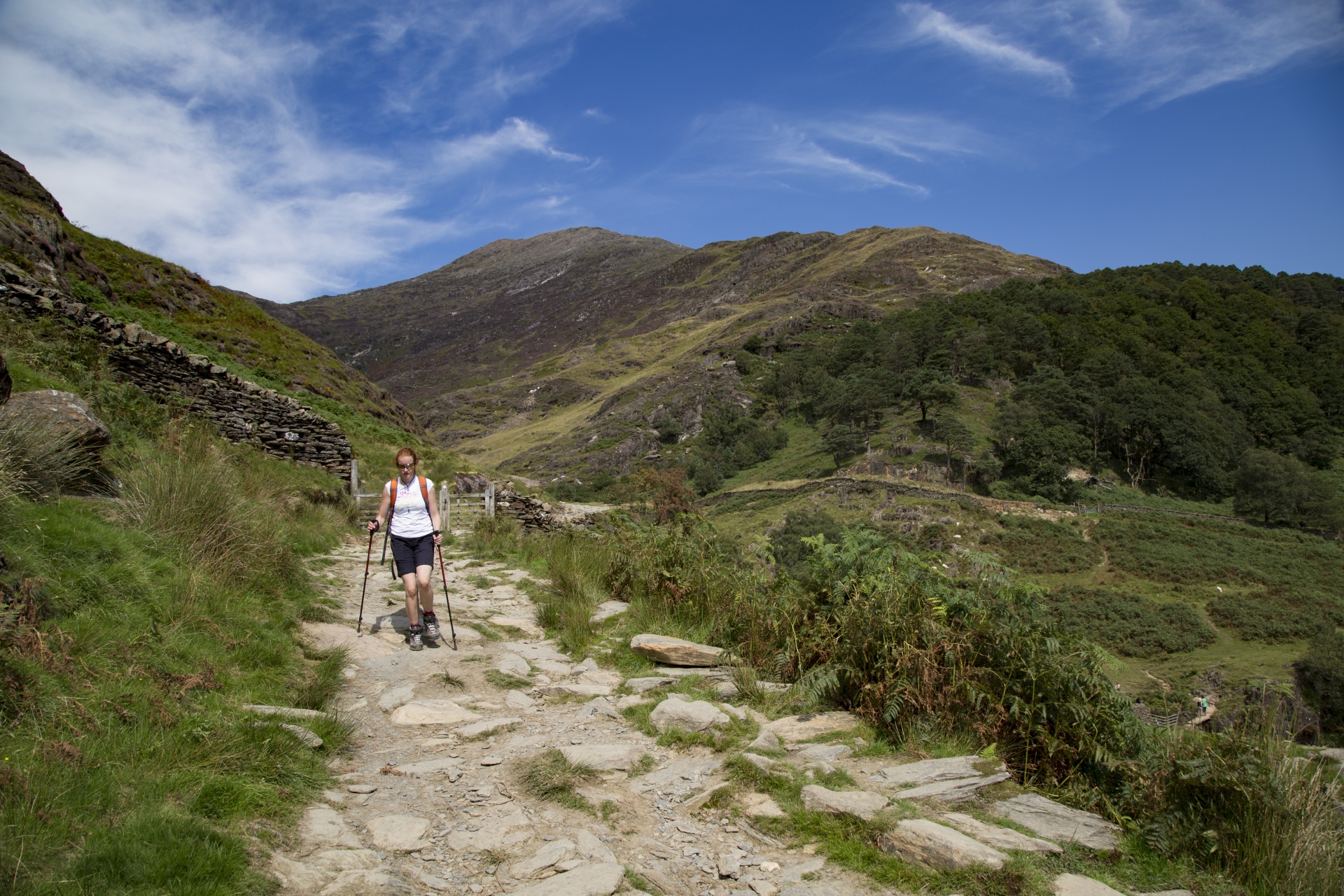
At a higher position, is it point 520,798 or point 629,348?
point 629,348

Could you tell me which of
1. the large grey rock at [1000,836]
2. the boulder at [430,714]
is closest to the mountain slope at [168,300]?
the boulder at [430,714]

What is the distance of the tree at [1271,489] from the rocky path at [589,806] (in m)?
87.6

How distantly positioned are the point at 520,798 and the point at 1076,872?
8.27 ft

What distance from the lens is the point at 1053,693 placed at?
3674mm

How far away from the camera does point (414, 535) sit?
5.96 metres

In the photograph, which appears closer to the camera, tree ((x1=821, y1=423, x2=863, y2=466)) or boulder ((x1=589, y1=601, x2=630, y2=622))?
boulder ((x1=589, y1=601, x2=630, y2=622))

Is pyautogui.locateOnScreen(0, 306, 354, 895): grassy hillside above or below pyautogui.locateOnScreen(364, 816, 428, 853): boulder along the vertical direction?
above

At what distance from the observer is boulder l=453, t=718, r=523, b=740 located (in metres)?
4.11

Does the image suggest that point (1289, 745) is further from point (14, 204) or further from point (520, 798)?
point (14, 204)

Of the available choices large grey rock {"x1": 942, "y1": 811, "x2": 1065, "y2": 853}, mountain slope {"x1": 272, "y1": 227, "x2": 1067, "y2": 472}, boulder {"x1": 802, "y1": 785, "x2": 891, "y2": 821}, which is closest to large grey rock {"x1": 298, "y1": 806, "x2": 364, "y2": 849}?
boulder {"x1": 802, "y1": 785, "x2": 891, "y2": 821}

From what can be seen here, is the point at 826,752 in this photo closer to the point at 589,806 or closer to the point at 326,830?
the point at 589,806

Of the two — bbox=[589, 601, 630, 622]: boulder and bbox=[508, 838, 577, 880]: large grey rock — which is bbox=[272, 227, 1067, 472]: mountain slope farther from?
bbox=[508, 838, 577, 880]: large grey rock

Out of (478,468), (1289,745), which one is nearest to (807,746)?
(1289,745)

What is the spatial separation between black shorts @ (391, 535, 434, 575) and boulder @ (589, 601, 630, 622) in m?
1.69
